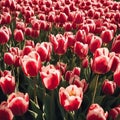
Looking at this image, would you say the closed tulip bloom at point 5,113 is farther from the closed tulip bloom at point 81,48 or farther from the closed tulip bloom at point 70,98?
the closed tulip bloom at point 81,48

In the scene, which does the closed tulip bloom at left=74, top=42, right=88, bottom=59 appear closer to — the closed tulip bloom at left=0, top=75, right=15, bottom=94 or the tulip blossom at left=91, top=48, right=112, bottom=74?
the tulip blossom at left=91, top=48, right=112, bottom=74

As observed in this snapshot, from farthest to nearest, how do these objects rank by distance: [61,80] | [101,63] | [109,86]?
1. [61,80]
2. [109,86]
3. [101,63]

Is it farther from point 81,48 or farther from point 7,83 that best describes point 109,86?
point 7,83

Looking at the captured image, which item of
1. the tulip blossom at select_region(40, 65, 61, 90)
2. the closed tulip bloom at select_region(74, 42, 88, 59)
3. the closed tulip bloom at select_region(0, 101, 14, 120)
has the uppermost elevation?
the tulip blossom at select_region(40, 65, 61, 90)

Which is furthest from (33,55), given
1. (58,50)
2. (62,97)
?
(58,50)

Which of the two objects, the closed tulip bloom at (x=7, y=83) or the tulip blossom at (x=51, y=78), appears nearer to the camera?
the tulip blossom at (x=51, y=78)

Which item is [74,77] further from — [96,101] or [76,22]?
[76,22]

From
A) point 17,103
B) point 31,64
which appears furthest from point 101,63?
point 17,103

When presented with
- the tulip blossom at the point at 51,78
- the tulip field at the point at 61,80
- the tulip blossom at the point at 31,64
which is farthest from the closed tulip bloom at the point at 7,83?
the tulip blossom at the point at 51,78

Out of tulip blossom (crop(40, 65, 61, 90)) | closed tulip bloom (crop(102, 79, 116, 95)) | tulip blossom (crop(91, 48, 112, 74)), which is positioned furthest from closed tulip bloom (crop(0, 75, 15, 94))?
closed tulip bloom (crop(102, 79, 116, 95))

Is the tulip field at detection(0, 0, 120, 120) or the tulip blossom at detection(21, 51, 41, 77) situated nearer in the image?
the tulip field at detection(0, 0, 120, 120)

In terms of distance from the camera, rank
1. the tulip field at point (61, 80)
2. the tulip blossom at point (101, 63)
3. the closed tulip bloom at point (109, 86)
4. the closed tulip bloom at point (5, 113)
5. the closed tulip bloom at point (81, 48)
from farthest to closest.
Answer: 1. the closed tulip bloom at point (81, 48)
2. the closed tulip bloom at point (109, 86)
3. the tulip blossom at point (101, 63)
4. the tulip field at point (61, 80)
5. the closed tulip bloom at point (5, 113)

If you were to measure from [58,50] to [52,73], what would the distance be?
0.80m

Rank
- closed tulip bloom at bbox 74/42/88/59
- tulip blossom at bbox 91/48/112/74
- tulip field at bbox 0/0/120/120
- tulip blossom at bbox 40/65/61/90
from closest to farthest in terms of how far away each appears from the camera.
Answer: tulip field at bbox 0/0/120/120 < tulip blossom at bbox 40/65/61/90 < tulip blossom at bbox 91/48/112/74 < closed tulip bloom at bbox 74/42/88/59
